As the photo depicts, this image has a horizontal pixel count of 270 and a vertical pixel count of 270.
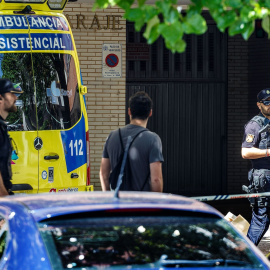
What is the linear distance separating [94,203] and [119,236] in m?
0.24

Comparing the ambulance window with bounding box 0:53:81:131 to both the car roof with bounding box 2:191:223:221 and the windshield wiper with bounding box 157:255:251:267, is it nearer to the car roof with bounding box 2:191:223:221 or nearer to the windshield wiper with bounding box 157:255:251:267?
the car roof with bounding box 2:191:223:221

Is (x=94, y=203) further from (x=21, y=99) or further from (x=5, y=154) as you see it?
(x=21, y=99)

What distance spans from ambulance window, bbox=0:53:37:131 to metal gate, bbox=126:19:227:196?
20.3ft

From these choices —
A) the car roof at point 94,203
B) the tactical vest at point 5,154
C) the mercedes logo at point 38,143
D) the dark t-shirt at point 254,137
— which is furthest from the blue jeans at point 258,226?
the car roof at point 94,203

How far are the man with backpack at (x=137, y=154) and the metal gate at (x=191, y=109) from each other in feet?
28.3

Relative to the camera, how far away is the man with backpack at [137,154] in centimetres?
641

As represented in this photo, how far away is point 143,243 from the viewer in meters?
3.84

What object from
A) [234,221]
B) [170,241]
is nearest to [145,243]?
[170,241]

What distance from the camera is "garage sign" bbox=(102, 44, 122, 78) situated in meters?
13.8

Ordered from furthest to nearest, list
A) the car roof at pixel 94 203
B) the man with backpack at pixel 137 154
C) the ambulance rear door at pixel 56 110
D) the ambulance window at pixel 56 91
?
1. the ambulance window at pixel 56 91
2. the ambulance rear door at pixel 56 110
3. the man with backpack at pixel 137 154
4. the car roof at pixel 94 203

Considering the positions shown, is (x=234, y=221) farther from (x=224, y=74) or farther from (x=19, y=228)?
(x=224, y=74)

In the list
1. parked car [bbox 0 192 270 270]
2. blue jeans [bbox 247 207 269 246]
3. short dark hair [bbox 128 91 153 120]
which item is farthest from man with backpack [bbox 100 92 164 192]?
blue jeans [bbox 247 207 269 246]

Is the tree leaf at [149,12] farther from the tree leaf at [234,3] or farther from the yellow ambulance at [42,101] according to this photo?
the yellow ambulance at [42,101]

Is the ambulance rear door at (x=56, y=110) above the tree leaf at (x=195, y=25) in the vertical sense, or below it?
below
